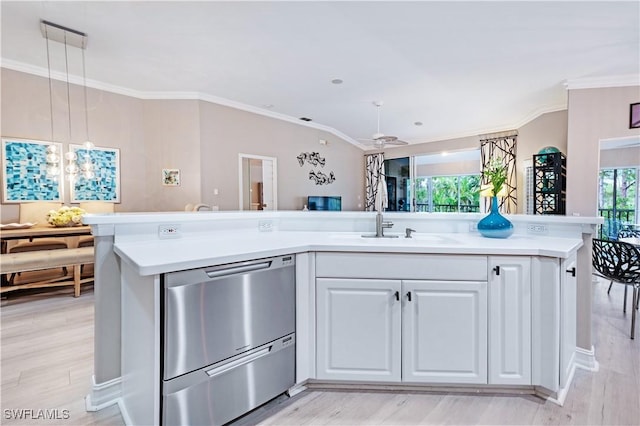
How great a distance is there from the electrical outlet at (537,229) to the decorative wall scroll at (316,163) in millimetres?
5475

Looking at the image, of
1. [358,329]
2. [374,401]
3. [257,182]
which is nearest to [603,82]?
[358,329]

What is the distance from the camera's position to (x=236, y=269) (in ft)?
4.69

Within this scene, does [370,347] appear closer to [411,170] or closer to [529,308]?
[529,308]

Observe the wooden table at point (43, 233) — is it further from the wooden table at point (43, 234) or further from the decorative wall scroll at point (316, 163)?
the decorative wall scroll at point (316, 163)

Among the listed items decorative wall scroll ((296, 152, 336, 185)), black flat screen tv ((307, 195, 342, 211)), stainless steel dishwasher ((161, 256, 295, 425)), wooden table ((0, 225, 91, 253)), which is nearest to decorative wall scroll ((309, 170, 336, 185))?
decorative wall scroll ((296, 152, 336, 185))

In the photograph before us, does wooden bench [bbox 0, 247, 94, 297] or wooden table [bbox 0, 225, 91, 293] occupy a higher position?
wooden table [bbox 0, 225, 91, 293]

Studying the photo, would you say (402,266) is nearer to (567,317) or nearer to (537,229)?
(567,317)

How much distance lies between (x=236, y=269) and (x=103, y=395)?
1.06 meters

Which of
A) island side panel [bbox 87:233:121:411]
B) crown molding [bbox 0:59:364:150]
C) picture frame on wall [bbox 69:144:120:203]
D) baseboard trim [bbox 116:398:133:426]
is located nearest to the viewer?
baseboard trim [bbox 116:398:133:426]

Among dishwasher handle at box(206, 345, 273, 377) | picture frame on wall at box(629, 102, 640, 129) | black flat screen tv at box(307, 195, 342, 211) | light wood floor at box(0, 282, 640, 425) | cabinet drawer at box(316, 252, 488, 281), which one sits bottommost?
light wood floor at box(0, 282, 640, 425)

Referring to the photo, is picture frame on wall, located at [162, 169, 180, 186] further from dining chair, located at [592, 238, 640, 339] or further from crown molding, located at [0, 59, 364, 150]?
dining chair, located at [592, 238, 640, 339]

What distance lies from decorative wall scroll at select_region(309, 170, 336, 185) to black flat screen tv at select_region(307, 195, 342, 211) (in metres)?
0.41

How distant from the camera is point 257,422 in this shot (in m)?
1.52

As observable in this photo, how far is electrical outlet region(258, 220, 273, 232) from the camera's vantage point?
2.22 metres
